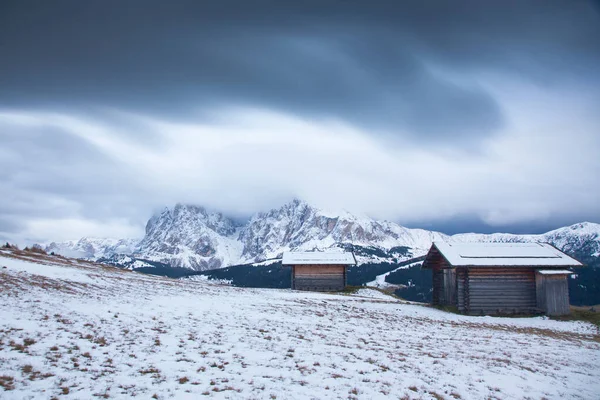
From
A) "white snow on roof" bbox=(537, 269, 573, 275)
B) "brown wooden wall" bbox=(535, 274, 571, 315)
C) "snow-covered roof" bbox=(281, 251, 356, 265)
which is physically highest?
"snow-covered roof" bbox=(281, 251, 356, 265)

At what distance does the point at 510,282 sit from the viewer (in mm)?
39719

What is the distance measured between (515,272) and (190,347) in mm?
35422

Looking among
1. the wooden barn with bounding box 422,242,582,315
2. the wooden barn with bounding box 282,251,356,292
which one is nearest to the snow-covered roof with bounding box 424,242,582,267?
the wooden barn with bounding box 422,242,582,315

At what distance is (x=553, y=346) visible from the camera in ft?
70.0

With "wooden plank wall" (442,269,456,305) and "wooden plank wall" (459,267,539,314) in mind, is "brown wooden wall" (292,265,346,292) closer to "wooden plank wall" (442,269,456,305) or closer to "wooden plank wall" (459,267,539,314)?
"wooden plank wall" (442,269,456,305)

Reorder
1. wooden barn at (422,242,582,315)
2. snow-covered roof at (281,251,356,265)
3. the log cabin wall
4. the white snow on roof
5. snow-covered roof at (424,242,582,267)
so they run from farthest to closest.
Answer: snow-covered roof at (281,251,356,265)
the log cabin wall
snow-covered roof at (424,242,582,267)
wooden barn at (422,242,582,315)
the white snow on roof

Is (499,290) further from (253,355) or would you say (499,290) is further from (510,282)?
(253,355)

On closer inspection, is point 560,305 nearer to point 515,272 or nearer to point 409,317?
point 515,272

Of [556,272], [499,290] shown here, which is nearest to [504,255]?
[499,290]

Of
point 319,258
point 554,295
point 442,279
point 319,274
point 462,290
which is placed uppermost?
point 319,258

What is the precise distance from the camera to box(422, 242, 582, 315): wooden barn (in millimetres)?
38219

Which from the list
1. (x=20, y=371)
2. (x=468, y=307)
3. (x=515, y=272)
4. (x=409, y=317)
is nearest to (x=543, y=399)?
(x=20, y=371)

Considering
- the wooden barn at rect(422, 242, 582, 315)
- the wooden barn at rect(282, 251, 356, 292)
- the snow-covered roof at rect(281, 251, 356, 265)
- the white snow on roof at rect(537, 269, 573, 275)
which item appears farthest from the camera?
the snow-covered roof at rect(281, 251, 356, 265)

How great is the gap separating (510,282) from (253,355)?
111 ft
